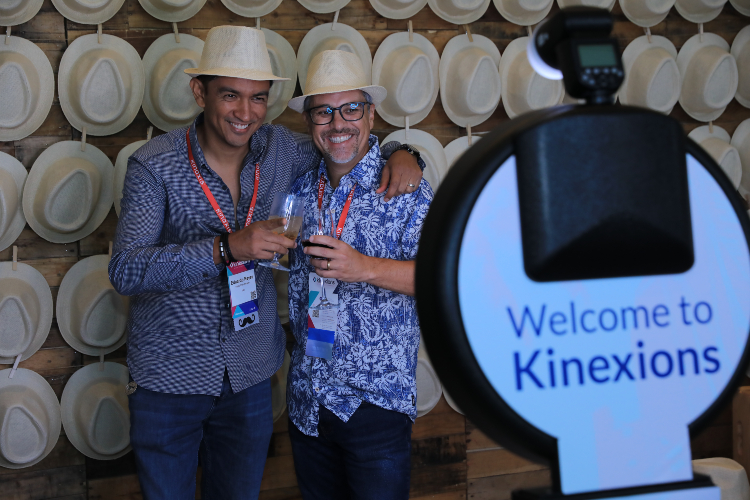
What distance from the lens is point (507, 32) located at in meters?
3.03

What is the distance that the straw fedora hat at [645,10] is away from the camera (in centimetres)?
306

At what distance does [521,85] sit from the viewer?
2902 millimetres

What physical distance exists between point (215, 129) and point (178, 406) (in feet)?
2.78

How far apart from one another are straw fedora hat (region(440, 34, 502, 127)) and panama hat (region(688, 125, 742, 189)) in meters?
1.06

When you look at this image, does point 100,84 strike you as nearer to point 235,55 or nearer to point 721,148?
point 235,55

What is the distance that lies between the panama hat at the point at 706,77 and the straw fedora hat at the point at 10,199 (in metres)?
2.98

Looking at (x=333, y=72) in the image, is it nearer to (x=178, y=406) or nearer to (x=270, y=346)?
(x=270, y=346)

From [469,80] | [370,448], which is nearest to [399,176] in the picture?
[370,448]

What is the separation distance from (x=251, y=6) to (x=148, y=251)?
1.29 metres

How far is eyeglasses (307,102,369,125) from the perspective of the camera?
1961 mm

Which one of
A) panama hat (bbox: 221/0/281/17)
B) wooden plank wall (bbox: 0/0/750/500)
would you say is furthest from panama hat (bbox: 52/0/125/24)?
panama hat (bbox: 221/0/281/17)

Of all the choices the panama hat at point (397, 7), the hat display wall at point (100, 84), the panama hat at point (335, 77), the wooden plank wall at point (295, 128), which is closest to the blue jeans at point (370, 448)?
the wooden plank wall at point (295, 128)

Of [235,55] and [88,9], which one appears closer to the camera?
[235,55]

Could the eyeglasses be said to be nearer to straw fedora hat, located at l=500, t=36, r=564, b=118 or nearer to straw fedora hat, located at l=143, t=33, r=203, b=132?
straw fedora hat, located at l=143, t=33, r=203, b=132
